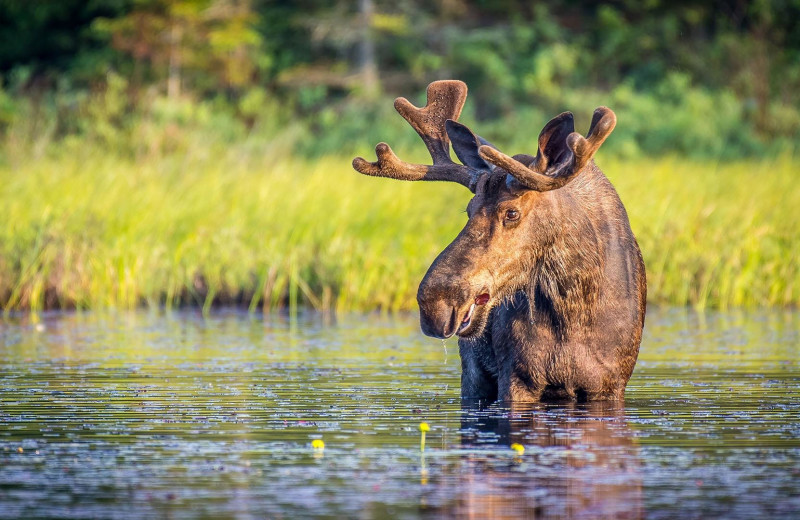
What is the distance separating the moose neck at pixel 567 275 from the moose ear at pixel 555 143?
0.20 meters

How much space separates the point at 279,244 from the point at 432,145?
6331mm

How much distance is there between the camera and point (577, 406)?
8.09 m

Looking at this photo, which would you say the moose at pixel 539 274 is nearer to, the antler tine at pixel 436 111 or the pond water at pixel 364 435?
the pond water at pixel 364 435

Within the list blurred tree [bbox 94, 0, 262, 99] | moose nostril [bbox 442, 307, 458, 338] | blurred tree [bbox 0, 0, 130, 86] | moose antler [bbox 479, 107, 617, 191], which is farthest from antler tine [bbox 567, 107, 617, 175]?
blurred tree [bbox 0, 0, 130, 86]

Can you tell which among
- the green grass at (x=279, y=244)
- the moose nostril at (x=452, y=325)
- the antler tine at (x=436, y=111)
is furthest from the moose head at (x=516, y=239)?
the green grass at (x=279, y=244)

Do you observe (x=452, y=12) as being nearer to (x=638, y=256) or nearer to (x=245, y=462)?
(x=638, y=256)

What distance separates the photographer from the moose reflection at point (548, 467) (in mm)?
5441

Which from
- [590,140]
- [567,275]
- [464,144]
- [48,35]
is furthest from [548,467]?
[48,35]

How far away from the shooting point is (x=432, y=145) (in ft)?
29.2

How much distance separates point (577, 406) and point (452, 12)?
32.6m

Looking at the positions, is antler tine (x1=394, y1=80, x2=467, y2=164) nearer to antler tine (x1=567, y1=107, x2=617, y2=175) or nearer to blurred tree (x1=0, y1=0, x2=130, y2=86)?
antler tine (x1=567, y1=107, x2=617, y2=175)

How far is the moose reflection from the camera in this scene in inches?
214

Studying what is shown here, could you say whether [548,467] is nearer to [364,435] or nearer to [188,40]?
[364,435]

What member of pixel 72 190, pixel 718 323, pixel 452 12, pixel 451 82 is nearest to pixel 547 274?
pixel 451 82
